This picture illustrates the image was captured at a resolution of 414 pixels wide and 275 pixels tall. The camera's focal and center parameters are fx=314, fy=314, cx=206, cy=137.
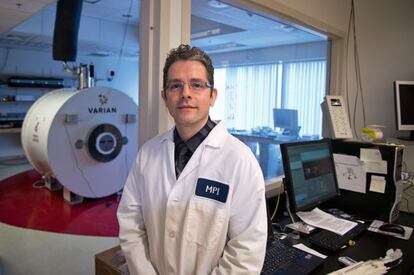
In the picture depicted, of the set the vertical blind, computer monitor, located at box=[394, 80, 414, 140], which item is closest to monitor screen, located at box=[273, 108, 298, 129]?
the vertical blind

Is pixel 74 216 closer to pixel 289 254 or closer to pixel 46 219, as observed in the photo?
pixel 46 219

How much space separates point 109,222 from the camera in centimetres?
350

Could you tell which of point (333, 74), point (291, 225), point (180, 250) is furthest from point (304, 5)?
point (180, 250)

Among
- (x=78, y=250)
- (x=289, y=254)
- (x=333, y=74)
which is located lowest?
(x=78, y=250)

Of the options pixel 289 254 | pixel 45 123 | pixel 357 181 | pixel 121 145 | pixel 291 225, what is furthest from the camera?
pixel 121 145

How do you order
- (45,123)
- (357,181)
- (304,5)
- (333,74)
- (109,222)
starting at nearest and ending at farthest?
(357,181) → (304,5) → (333,74) → (109,222) → (45,123)

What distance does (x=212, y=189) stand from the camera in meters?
0.99

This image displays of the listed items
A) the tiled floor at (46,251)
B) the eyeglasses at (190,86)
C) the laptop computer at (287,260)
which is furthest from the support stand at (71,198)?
the eyeglasses at (190,86)

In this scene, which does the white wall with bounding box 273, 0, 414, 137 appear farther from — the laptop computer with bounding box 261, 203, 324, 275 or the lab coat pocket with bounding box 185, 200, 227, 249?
the lab coat pocket with bounding box 185, 200, 227, 249

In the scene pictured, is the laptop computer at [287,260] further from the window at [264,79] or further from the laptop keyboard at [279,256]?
the window at [264,79]

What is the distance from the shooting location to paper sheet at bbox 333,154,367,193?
1887 millimetres

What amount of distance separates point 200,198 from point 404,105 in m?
2.25

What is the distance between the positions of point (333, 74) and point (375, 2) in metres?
0.77

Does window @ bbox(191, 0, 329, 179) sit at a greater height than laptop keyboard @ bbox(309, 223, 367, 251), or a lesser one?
greater
